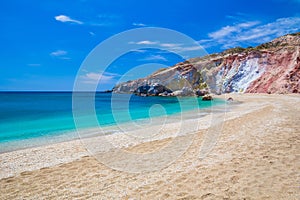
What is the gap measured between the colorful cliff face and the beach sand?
36647mm

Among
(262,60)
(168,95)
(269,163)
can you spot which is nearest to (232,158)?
(269,163)

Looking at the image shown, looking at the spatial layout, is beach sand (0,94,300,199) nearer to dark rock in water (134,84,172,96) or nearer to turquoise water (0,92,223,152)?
turquoise water (0,92,223,152)

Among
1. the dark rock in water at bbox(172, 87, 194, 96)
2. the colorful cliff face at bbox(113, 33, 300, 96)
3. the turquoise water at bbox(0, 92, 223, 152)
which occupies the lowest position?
the turquoise water at bbox(0, 92, 223, 152)

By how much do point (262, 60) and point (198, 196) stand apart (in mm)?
51044

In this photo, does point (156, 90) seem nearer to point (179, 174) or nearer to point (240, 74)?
point (240, 74)

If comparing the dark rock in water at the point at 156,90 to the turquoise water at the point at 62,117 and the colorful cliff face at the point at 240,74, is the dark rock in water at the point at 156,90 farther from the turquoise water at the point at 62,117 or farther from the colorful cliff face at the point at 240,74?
the turquoise water at the point at 62,117

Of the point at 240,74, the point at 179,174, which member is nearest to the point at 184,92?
the point at 240,74

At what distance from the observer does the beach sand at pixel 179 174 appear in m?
4.25

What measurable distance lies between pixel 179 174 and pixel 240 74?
52.7m

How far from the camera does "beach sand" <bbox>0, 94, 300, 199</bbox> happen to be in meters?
4.25

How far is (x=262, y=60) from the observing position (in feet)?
155

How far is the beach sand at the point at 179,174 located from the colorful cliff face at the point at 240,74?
3665 cm

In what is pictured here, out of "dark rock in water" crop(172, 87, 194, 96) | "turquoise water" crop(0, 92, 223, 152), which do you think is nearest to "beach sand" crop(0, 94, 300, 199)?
"turquoise water" crop(0, 92, 223, 152)

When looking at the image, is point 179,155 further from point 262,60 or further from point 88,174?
point 262,60
